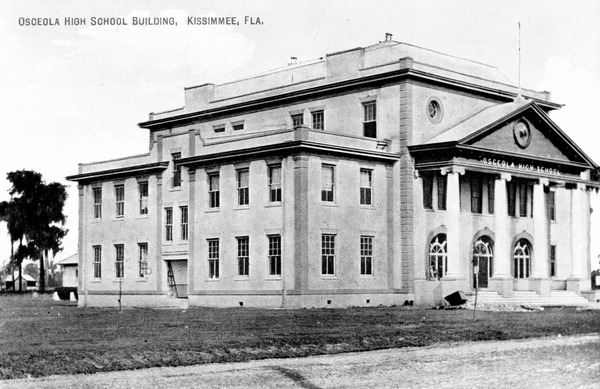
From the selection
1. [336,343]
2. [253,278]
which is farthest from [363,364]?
[253,278]

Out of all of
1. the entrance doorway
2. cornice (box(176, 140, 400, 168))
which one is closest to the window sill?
cornice (box(176, 140, 400, 168))

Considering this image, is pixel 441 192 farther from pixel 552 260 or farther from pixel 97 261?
pixel 97 261

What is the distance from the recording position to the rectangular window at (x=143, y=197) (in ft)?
154

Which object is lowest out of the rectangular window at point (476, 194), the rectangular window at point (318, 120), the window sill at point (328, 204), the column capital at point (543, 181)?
the window sill at point (328, 204)

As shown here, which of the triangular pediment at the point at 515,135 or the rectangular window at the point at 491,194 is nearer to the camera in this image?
the triangular pediment at the point at 515,135

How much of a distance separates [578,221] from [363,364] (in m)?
30.7

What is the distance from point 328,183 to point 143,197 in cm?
1251

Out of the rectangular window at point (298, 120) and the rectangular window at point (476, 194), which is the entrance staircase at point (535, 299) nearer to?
the rectangular window at point (476, 194)

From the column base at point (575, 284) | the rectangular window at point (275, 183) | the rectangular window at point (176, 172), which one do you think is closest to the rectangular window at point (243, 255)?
the rectangular window at point (275, 183)

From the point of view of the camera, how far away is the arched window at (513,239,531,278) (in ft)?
150

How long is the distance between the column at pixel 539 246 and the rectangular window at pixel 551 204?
3907 mm

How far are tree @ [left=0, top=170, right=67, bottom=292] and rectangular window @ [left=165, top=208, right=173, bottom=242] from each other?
140ft

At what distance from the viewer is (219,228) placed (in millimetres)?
41438

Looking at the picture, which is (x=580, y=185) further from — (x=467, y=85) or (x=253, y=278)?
(x=253, y=278)
